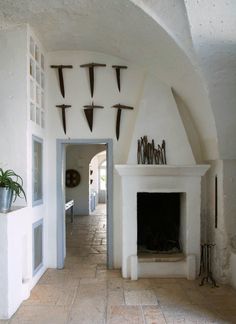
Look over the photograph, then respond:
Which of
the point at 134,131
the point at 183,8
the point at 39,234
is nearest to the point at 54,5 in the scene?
the point at 183,8

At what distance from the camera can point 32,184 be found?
356 centimetres

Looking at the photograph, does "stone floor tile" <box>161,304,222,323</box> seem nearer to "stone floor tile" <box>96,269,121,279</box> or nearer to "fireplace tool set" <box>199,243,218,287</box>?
"fireplace tool set" <box>199,243,218,287</box>

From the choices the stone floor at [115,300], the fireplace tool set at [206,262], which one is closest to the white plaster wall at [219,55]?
the fireplace tool set at [206,262]

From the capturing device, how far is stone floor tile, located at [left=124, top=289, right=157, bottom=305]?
10.2ft

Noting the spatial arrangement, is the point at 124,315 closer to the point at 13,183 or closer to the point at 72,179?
the point at 13,183

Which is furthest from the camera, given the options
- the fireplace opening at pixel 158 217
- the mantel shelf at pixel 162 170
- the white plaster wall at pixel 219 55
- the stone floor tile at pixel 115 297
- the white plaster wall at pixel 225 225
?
the fireplace opening at pixel 158 217

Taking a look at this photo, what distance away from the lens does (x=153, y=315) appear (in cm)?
283

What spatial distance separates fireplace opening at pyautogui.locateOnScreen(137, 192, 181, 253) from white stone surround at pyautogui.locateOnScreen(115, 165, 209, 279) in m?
0.47

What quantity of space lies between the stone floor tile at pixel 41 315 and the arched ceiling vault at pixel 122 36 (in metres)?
2.42

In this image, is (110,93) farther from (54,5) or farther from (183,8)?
(183,8)

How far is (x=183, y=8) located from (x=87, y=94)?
2.03 metres

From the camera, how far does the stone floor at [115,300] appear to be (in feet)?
9.10

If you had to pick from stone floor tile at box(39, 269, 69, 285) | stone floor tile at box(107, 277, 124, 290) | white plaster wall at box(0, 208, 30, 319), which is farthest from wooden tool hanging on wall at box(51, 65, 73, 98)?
stone floor tile at box(107, 277, 124, 290)

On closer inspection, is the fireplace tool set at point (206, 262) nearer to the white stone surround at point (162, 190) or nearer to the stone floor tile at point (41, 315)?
the white stone surround at point (162, 190)
